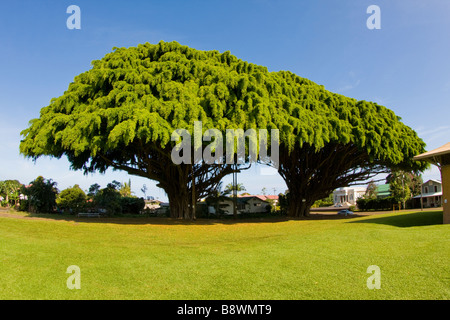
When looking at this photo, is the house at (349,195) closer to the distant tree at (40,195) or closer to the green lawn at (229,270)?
the distant tree at (40,195)

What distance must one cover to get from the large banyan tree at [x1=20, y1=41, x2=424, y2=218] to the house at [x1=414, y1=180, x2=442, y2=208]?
3145 cm

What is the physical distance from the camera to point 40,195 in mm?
31266

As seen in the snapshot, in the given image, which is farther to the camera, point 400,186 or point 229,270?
point 400,186

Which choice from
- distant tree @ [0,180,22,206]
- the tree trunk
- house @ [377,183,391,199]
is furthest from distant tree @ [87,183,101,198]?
house @ [377,183,391,199]

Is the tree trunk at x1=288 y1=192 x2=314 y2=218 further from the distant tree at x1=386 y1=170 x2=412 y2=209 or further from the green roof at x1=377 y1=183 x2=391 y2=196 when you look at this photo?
the green roof at x1=377 y1=183 x2=391 y2=196

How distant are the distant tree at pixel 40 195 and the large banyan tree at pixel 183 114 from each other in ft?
25.8

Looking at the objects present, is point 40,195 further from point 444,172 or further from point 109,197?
point 444,172

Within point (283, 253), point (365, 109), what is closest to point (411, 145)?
point (365, 109)

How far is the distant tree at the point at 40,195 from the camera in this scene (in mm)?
30891

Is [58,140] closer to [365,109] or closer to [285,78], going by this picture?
[285,78]

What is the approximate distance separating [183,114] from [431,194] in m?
53.0

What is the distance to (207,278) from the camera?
20.8 feet

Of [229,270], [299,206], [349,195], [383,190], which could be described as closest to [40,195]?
[299,206]
